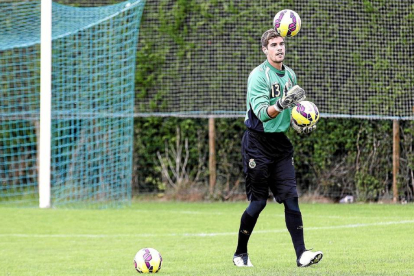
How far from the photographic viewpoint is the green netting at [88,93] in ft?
48.2

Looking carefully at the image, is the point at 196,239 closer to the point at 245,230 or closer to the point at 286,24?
the point at 245,230

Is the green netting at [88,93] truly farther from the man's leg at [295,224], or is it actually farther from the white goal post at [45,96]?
the man's leg at [295,224]

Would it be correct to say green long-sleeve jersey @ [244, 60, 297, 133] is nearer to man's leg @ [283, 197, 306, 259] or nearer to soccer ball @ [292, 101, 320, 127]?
soccer ball @ [292, 101, 320, 127]

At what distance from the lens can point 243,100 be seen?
607 inches

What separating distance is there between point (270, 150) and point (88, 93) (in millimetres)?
8344

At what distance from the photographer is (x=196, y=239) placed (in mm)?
10141

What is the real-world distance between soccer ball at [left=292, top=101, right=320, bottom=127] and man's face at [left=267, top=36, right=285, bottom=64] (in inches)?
19.7

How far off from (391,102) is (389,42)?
1.14m

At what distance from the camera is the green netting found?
48.2ft

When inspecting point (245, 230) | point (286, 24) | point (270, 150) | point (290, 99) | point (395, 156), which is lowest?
point (245, 230)

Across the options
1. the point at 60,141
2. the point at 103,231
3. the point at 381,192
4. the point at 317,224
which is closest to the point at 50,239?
the point at 103,231

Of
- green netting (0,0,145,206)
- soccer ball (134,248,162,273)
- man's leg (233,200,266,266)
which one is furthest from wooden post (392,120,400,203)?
soccer ball (134,248,162,273)

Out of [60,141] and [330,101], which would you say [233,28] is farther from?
[60,141]

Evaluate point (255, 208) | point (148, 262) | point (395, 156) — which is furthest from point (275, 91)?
point (395, 156)
